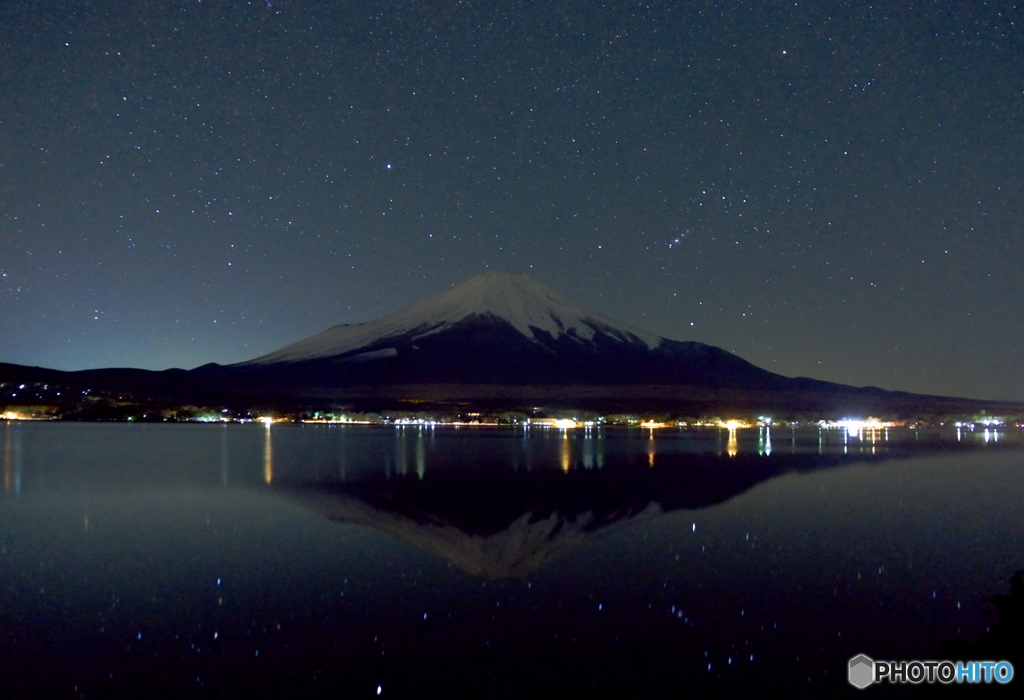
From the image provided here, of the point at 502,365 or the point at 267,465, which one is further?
the point at 502,365

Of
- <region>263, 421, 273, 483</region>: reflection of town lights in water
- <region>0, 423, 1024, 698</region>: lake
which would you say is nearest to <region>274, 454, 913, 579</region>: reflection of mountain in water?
<region>0, 423, 1024, 698</region>: lake

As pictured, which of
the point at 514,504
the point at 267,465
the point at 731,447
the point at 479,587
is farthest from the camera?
the point at 731,447

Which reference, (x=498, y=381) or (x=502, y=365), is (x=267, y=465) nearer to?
(x=498, y=381)

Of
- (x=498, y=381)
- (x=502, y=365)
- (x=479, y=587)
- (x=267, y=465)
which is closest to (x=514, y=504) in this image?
(x=479, y=587)

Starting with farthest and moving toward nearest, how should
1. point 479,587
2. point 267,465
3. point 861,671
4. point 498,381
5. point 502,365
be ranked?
point 502,365, point 498,381, point 267,465, point 479,587, point 861,671

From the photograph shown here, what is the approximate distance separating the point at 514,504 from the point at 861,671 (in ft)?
38.5

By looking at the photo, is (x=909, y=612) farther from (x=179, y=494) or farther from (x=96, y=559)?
(x=179, y=494)

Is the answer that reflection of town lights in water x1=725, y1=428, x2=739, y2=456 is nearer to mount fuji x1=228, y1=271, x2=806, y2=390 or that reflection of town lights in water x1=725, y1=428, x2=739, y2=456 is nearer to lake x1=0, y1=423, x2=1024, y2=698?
lake x1=0, y1=423, x2=1024, y2=698

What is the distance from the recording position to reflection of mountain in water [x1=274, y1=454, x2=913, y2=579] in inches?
542

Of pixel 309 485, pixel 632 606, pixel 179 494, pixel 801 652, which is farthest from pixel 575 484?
pixel 801 652

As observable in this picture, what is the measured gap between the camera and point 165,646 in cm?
836

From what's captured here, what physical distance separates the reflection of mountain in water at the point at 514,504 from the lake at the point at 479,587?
0.35 ft

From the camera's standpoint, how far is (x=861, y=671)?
26.3 feet

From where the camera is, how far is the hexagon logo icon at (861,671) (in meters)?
7.77
